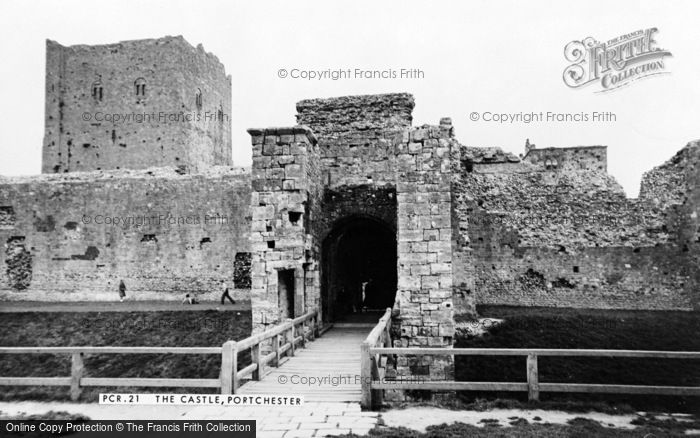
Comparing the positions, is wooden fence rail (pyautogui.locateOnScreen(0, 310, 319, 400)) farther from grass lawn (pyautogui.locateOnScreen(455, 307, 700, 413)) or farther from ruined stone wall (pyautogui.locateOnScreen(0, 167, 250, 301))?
ruined stone wall (pyautogui.locateOnScreen(0, 167, 250, 301))

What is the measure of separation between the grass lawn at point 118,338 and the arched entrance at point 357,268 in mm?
3139

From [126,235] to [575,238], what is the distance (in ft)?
60.0

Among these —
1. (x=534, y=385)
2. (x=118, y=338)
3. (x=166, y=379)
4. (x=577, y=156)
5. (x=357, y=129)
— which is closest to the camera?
(x=534, y=385)

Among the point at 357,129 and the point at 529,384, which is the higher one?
the point at 357,129

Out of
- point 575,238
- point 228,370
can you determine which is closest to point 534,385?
point 228,370

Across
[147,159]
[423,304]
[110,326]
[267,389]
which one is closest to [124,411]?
[267,389]

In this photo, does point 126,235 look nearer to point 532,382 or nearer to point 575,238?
point 575,238

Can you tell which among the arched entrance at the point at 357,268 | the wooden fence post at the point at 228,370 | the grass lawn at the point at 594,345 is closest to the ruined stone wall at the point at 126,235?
the arched entrance at the point at 357,268

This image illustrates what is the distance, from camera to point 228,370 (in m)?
7.33

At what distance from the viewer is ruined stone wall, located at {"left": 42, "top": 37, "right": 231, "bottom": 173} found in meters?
31.2

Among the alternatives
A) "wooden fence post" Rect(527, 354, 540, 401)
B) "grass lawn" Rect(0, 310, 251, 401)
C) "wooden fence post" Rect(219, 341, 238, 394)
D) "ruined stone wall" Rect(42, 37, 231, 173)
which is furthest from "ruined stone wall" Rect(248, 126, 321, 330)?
"ruined stone wall" Rect(42, 37, 231, 173)

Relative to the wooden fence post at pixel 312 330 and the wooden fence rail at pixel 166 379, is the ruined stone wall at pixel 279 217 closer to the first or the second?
the wooden fence post at pixel 312 330
